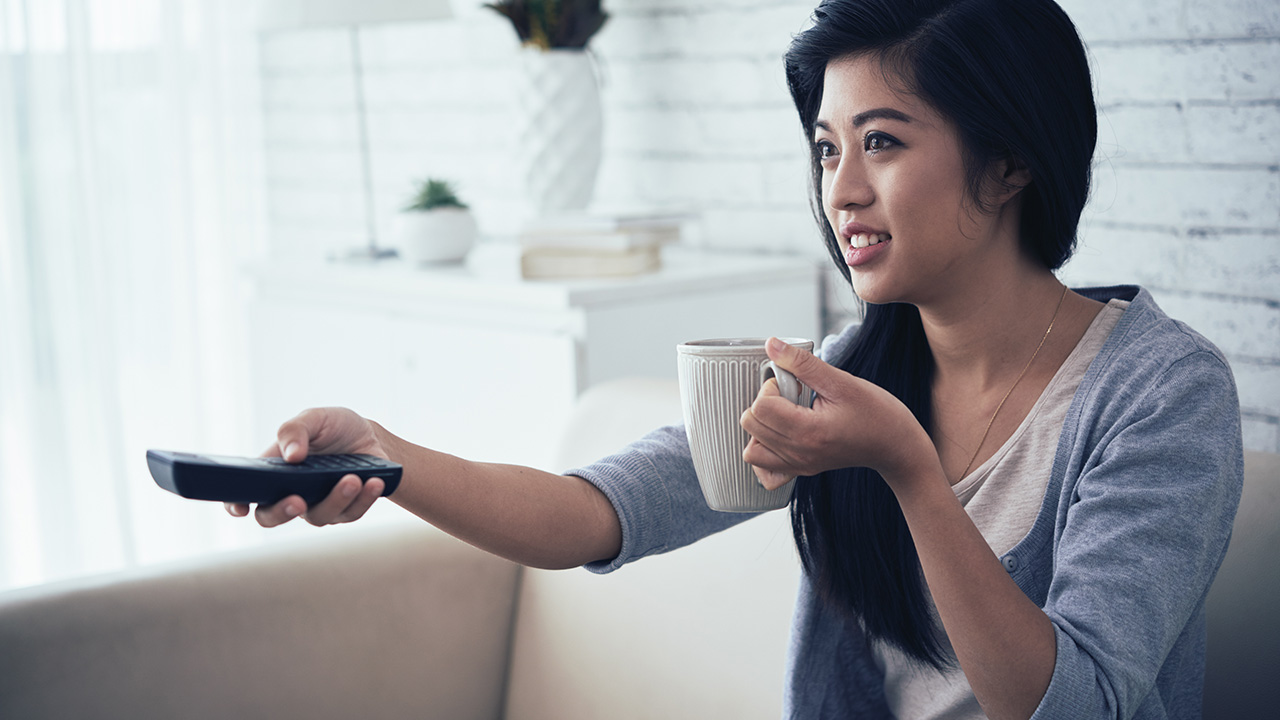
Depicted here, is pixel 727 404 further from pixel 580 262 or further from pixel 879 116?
pixel 580 262

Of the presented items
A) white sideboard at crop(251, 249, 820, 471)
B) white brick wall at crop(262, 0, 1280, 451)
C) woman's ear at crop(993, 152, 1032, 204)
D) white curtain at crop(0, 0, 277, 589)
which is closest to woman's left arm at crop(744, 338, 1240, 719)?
woman's ear at crop(993, 152, 1032, 204)

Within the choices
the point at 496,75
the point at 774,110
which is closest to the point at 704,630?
the point at 774,110

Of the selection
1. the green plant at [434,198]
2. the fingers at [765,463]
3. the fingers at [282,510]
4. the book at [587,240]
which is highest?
the green plant at [434,198]

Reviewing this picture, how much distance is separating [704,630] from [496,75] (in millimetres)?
1607

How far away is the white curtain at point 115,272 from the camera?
2.31m

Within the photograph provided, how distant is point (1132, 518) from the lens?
706mm

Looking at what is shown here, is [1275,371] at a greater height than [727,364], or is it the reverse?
[727,364]

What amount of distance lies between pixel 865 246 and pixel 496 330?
3.23 ft

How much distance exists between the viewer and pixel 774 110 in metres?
1.92

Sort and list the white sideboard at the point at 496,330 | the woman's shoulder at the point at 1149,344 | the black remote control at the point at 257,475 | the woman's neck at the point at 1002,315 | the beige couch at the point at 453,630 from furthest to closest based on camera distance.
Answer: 1. the white sideboard at the point at 496,330
2. the beige couch at the point at 453,630
3. the woman's neck at the point at 1002,315
4. the woman's shoulder at the point at 1149,344
5. the black remote control at the point at 257,475

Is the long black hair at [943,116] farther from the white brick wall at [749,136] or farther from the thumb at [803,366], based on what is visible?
the white brick wall at [749,136]

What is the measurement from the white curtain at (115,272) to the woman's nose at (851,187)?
205 centimetres

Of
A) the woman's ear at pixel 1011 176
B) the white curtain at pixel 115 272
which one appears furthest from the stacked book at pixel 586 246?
the white curtain at pixel 115 272

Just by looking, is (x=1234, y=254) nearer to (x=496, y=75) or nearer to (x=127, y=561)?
(x=496, y=75)
